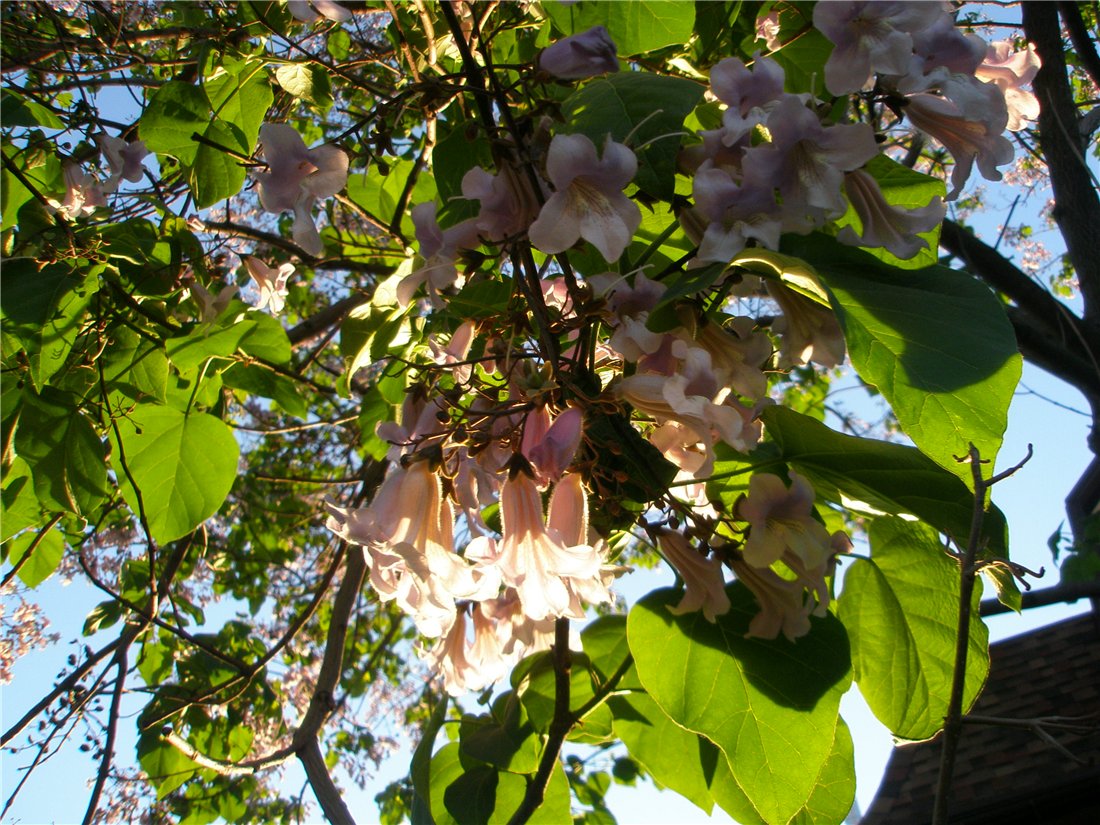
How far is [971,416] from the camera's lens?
545 mm

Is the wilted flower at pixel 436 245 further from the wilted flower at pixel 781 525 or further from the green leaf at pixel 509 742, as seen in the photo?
the green leaf at pixel 509 742

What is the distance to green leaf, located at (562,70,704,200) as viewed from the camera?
0.61 m

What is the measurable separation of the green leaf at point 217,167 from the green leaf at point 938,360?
905mm

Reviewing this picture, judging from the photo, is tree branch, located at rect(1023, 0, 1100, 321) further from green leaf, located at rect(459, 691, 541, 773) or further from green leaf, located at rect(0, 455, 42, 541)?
green leaf, located at rect(0, 455, 42, 541)

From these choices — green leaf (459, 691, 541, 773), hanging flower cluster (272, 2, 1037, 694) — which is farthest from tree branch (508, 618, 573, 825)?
hanging flower cluster (272, 2, 1037, 694)

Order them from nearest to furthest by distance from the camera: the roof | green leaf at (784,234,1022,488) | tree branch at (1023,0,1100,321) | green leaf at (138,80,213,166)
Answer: green leaf at (784,234,1022,488) → green leaf at (138,80,213,166) → tree branch at (1023,0,1100,321) → the roof

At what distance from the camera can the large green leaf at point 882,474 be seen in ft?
2.29

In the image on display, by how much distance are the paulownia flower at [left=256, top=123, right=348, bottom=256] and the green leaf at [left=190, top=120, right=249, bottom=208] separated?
506mm

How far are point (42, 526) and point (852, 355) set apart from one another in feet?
4.70

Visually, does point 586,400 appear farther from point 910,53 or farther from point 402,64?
point 402,64

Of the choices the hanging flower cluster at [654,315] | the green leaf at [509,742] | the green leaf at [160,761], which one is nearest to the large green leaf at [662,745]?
the green leaf at [509,742]

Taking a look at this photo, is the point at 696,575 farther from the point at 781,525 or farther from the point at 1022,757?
the point at 1022,757

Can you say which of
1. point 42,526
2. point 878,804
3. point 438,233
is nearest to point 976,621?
point 438,233

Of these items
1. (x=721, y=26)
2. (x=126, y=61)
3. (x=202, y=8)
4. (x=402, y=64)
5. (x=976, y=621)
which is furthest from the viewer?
(x=126, y=61)
